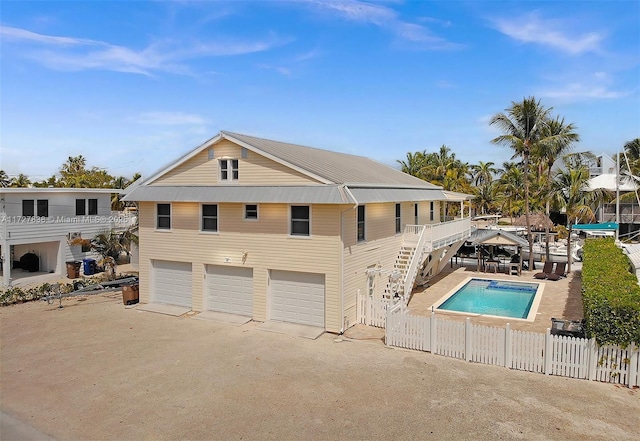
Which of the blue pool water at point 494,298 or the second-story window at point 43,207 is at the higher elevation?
the second-story window at point 43,207

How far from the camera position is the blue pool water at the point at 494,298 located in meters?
19.4

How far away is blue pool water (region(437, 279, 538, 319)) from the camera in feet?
63.6

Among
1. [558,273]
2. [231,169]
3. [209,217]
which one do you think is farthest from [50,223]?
[558,273]

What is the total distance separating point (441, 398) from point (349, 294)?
238 inches

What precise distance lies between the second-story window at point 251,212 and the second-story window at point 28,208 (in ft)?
58.6

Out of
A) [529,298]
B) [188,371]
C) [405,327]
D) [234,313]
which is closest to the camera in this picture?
[188,371]

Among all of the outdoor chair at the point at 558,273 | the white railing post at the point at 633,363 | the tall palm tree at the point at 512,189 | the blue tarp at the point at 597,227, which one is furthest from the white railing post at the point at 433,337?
the tall palm tree at the point at 512,189

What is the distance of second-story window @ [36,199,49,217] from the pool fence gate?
24220 millimetres

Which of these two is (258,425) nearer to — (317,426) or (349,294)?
(317,426)

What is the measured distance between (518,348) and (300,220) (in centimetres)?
839

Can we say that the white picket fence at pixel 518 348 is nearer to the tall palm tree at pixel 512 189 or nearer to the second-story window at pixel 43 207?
the second-story window at pixel 43 207

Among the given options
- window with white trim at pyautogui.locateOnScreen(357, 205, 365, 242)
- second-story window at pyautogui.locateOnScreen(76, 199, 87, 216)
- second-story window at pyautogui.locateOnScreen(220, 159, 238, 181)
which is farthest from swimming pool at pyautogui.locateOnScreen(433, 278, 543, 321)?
second-story window at pyautogui.locateOnScreen(76, 199, 87, 216)

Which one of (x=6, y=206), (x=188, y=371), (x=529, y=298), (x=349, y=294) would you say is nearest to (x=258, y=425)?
(x=188, y=371)

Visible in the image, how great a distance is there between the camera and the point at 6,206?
2547 centimetres
